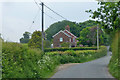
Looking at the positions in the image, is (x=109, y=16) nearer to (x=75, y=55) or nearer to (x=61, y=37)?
(x=75, y=55)

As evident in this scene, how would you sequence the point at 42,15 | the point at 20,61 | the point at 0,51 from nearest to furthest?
the point at 0,51 < the point at 20,61 < the point at 42,15

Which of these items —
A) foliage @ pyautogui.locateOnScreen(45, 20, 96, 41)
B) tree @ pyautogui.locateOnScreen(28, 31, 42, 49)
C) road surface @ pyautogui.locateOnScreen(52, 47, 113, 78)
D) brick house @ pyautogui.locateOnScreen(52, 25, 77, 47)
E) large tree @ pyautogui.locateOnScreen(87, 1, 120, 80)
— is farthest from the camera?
brick house @ pyautogui.locateOnScreen(52, 25, 77, 47)

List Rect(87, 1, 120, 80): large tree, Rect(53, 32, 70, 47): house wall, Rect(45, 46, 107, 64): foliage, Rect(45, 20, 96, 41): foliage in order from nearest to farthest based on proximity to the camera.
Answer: Rect(87, 1, 120, 80): large tree → Rect(45, 46, 107, 64): foliage → Rect(45, 20, 96, 41): foliage → Rect(53, 32, 70, 47): house wall

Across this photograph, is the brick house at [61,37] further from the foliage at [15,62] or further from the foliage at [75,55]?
the foliage at [15,62]

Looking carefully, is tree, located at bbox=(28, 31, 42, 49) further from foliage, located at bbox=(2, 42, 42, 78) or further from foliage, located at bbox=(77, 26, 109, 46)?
foliage, located at bbox=(2, 42, 42, 78)

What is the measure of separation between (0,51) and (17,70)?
6.77ft

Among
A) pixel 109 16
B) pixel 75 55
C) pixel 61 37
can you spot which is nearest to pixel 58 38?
pixel 61 37

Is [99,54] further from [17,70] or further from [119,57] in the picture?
[17,70]

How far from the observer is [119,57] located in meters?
18.5

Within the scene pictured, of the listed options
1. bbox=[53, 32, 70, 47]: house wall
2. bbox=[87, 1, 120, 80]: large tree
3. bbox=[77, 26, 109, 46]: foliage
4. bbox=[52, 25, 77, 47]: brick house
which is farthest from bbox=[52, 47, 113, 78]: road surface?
bbox=[53, 32, 70, 47]: house wall

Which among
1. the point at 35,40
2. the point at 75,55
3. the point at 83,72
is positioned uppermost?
the point at 35,40

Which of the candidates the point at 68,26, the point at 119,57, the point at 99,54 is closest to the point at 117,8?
the point at 119,57

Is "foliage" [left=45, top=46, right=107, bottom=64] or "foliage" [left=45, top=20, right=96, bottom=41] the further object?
"foliage" [left=45, top=20, right=96, bottom=41]

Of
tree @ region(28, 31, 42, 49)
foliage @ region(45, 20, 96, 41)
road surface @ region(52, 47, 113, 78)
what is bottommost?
road surface @ region(52, 47, 113, 78)
